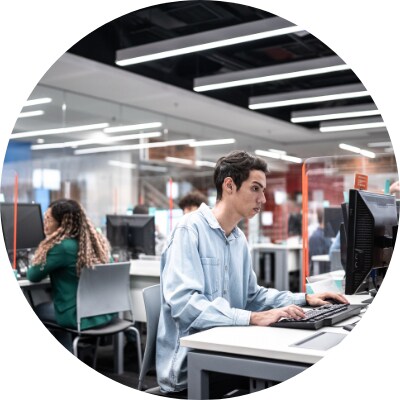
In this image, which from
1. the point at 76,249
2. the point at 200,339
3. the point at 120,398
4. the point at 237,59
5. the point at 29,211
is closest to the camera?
the point at 200,339

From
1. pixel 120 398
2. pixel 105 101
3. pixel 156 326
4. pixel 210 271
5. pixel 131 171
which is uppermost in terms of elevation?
pixel 105 101

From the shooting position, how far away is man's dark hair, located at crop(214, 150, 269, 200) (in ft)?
7.10

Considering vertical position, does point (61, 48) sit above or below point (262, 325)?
above

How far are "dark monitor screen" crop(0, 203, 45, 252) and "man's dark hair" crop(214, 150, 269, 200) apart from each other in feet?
7.14

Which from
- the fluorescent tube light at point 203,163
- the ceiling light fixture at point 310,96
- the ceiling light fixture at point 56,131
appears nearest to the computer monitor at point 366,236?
the ceiling light fixture at point 310,96

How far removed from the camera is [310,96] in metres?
8.12

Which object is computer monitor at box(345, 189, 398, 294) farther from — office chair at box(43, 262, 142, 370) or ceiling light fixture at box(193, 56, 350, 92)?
ceiling light fixture at box(193, 56, 350, 92)

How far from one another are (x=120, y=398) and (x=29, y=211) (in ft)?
8.20

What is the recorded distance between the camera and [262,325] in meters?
1.89

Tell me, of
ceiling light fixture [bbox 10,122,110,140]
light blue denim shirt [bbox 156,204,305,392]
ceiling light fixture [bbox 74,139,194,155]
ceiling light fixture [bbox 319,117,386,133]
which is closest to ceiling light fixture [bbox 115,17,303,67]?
ceiling light fixture [bbox 10,122,110,140]

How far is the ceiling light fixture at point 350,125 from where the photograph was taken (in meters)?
9.82

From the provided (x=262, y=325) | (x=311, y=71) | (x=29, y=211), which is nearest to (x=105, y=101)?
(x=311, y=71)

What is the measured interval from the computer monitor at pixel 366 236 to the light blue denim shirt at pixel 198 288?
0.84 ft

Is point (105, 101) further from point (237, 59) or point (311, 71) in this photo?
point (311, 71)
